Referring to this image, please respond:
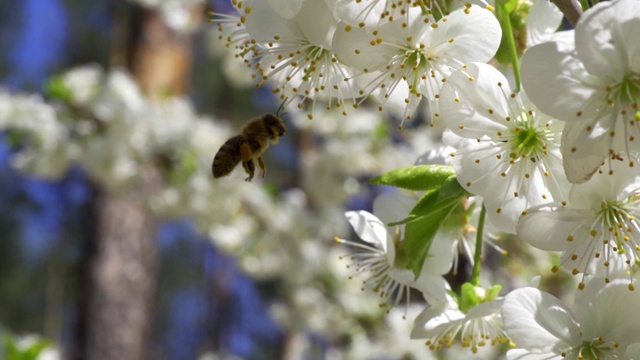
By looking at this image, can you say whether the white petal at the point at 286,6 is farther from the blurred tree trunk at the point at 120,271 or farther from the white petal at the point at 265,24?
the blurred tree trunk at the point at 120,271

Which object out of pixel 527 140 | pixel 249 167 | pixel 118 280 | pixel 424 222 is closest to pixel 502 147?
pixel 527 140

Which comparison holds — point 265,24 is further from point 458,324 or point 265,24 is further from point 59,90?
point 59,90

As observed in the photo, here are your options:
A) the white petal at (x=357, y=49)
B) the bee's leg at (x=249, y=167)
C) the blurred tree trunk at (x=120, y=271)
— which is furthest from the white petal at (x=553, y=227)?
the blurred tree trunk at (x=120, y=271)

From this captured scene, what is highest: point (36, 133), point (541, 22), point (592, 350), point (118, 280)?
point (36, 133)

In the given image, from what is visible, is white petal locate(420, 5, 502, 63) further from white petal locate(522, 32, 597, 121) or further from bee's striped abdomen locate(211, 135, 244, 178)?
bee's striped abdomen locate(211, 135, 244, 178)

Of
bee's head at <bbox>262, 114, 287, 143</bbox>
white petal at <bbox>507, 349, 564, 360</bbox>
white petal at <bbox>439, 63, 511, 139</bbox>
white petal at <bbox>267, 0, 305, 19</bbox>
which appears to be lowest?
white petal at <bbox>507, 349, 564, 360</bbox>

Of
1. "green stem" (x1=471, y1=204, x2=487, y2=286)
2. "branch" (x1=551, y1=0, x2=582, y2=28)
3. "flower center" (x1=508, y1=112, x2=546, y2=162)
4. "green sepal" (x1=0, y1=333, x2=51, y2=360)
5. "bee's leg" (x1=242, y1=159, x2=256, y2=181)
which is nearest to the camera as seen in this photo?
"branch" (x1=551, y1=0, x2=582, y2=28)

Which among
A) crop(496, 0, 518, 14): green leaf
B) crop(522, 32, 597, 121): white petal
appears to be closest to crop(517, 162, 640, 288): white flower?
crop(522, 32, 597, 121): white petal
